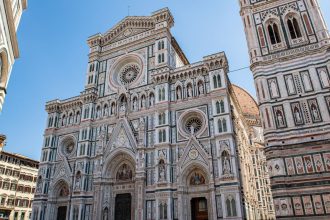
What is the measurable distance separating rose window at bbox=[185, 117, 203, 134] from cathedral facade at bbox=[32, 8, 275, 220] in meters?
0.09

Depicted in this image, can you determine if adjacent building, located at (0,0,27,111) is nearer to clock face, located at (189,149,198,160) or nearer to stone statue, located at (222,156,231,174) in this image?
clock face, located at (189,149,198,160)

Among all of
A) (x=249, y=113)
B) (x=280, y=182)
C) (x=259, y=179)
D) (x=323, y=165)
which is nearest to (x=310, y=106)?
(x=323, y=165)

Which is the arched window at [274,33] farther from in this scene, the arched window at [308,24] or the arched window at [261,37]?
the arched window at [308,24]

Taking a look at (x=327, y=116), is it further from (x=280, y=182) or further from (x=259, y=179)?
(x=259, y=179)

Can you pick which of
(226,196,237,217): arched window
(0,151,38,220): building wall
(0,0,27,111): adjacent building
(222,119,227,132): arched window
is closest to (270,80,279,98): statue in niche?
(222,119,227,132): arched window

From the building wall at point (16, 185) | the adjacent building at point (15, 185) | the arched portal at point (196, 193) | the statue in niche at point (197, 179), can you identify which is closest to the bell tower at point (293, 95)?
the arched portal at point (196, 193)

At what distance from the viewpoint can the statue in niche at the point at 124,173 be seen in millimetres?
24694

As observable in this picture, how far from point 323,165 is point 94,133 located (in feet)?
65.9

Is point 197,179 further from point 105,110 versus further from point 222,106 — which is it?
point 105,110

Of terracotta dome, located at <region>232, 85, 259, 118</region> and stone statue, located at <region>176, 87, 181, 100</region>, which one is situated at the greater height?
terracotta dome, located at <region>232, 85, 259, 118</region>

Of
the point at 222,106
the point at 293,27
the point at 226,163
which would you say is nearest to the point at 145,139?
the point at 222,106

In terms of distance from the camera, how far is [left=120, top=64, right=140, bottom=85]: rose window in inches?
1139

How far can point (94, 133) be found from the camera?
27594 millimetres

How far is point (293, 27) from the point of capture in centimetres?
2211
